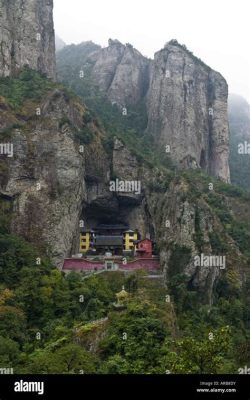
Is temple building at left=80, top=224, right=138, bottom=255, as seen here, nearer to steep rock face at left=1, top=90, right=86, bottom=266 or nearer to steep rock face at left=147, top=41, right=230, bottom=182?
steep rock face at left=1, top=90, right=86, bottom=266

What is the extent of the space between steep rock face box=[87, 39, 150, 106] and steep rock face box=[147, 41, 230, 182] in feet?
14.2

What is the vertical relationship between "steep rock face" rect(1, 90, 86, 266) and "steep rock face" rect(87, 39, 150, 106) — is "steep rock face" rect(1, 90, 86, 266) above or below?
below

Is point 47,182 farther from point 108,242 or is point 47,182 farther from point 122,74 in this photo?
point 122,74

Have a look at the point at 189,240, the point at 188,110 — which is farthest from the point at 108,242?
the point at 188,110

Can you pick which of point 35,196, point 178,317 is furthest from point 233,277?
point 35,196

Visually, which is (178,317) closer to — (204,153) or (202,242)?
(202,242)

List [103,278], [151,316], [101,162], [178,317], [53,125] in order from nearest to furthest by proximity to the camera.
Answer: [151,316], [178,317], [103,278], [53,125], [101,162]

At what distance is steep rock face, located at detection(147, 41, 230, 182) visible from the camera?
7200cm

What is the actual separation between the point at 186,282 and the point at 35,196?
1328 centimetres

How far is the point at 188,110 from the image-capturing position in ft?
239

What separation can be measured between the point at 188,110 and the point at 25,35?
25.8 metres

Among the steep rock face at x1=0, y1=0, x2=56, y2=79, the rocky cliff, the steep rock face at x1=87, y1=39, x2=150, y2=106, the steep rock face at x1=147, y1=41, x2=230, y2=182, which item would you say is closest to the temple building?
the steep rock face at x1=0, y1=0, x2=56, y2=79

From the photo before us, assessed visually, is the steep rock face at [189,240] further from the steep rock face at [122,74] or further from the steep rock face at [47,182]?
the steep rock face at [122,74]

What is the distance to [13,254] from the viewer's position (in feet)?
118
